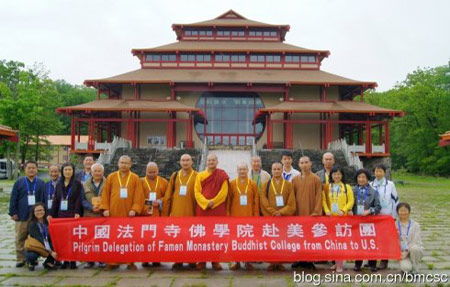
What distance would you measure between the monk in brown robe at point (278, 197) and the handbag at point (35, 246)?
340cm

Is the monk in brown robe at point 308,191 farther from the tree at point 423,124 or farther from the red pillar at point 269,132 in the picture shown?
the tree at point 423,124

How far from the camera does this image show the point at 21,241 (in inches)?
272

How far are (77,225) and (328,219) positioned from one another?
3.83 meters

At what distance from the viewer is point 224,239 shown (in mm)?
6523

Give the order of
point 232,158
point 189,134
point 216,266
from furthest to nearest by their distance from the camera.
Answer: point 189,134, point 232,158, point 216,266

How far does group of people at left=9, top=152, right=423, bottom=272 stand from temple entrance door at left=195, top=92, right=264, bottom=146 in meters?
22.4

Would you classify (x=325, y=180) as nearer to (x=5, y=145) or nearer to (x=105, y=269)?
(x=105, y=269)

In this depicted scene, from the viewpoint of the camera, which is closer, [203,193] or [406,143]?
[203,193]

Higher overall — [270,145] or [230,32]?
[230,32]

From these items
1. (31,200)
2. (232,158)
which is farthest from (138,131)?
(31,200)

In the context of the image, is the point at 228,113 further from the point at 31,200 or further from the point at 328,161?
the point at 31,200

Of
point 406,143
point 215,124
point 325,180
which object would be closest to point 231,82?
point 215,124

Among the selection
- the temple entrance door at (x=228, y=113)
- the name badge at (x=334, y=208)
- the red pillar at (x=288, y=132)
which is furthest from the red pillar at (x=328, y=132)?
the name badge at (x=334, y=208)

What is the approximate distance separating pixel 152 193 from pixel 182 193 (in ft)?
1.65
